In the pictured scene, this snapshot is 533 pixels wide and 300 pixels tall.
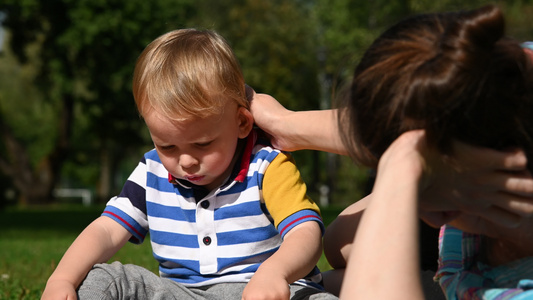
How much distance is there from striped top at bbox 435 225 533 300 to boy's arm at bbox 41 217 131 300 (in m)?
1.27

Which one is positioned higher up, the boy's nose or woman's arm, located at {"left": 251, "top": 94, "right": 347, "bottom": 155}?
woman's arm, located at {"left": 251, "top": 94, "right": 347, "bottom": 155}

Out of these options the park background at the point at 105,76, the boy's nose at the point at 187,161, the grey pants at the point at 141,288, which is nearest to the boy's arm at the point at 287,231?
the grey pants at the point at 141,288

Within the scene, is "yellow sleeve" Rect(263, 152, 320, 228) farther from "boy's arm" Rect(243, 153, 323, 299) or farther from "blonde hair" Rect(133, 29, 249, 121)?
"blonde hair" Rect(133, 29, 249, 121)

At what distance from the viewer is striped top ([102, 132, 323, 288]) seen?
2621 millimetres

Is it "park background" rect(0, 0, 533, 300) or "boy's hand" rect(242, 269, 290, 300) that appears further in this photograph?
"park background" rect(0, 0, 533, 300)

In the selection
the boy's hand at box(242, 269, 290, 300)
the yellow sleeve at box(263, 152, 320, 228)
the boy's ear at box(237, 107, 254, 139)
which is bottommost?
the boy's hand at box(242, 269, 290, 300)

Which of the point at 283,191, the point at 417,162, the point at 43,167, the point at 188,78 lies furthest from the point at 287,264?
the point at 43,167

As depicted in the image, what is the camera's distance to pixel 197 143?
260cm

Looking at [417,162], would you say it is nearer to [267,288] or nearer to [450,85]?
[450,85]

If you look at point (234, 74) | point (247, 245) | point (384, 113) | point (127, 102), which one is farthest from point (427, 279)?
point (127, 102)

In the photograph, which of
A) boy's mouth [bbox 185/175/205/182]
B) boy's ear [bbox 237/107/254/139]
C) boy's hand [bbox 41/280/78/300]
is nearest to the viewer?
boy's hand [bbox 41/280/78/300]

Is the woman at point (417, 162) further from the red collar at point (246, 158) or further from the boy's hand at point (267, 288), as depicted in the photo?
the red collar at point (246, 158)

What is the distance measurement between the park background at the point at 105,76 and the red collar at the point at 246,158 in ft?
2.27

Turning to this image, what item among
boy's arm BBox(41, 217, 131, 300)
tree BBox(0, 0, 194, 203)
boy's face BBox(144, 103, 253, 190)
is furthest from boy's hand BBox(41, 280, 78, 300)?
tree BBox(0, 0, 194, 203)
